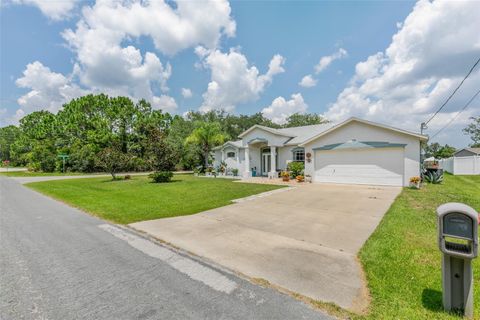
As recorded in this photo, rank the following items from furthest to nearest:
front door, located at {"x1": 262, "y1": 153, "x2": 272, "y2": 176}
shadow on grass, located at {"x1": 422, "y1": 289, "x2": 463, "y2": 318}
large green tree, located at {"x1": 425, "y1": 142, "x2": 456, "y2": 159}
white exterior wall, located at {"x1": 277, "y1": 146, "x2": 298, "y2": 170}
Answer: large green tree, located at {"x1": 425, "y1": 142, "x2": 456, "y2": 159}, front door, located at {"x1": 262, "y1": 153, "x2": 272, "y2": 176}, white exterior wall, located at {"x1": 277, "y1": 146, "x2": 298, "y2": 170}, shadow on grass, located at {"x1": 422, "y1": 289, "x2": 463, "y2": 318}

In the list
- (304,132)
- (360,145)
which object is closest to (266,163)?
(304,132)

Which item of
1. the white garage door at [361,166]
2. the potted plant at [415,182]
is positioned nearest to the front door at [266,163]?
the white garage door at [361,166]

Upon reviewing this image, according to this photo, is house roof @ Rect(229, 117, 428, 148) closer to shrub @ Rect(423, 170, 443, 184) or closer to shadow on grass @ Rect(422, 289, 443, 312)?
shrub @ Rect(423, 170, 443, 184)

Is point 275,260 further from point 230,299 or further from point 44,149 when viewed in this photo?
point 44,149

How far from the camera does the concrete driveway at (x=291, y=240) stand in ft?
10.6

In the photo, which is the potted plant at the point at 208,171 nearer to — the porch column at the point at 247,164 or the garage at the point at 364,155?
the porch column at the point at 247,164

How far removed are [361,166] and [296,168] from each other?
15.1 ft

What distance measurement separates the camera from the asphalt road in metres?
2.62

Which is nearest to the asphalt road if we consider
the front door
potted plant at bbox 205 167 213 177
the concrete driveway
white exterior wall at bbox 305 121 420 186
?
the concrete driveway

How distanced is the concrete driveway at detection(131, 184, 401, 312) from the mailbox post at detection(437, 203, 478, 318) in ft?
3.05

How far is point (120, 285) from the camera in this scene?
10.4ft

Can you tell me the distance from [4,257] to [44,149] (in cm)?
3848

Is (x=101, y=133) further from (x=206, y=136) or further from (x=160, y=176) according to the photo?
(x=160, y=176)

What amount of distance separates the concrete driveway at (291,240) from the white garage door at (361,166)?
556 cm
